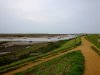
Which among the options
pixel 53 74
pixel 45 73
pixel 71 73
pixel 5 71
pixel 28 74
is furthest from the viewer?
pixel 5 71

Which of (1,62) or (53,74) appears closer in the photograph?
(53,74)

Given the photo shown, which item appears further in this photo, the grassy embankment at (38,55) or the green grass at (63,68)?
the grassy embankment at (38,55)

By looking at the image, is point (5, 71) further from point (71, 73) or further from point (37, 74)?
point (71, 73)

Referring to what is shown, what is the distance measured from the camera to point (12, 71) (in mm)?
19094

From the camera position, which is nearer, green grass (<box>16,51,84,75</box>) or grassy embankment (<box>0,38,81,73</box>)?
green grass (<box>16,51,84,75</box>)

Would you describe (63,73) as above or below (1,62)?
above

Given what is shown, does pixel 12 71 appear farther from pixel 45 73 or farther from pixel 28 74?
pixel 45 73

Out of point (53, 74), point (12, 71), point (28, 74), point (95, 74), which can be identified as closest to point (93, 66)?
point (95, 74)

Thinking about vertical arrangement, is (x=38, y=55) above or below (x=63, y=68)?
below

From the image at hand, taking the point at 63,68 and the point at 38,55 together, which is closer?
the point at 63,68

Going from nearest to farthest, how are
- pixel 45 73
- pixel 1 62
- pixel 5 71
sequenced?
pixel 45 73 < pixel 5 71 < pixel 1 62

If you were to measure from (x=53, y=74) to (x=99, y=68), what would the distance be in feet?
12.5

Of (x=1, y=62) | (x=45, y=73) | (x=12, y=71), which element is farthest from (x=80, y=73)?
(x=1, y=62)

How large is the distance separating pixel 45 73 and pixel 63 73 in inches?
116
